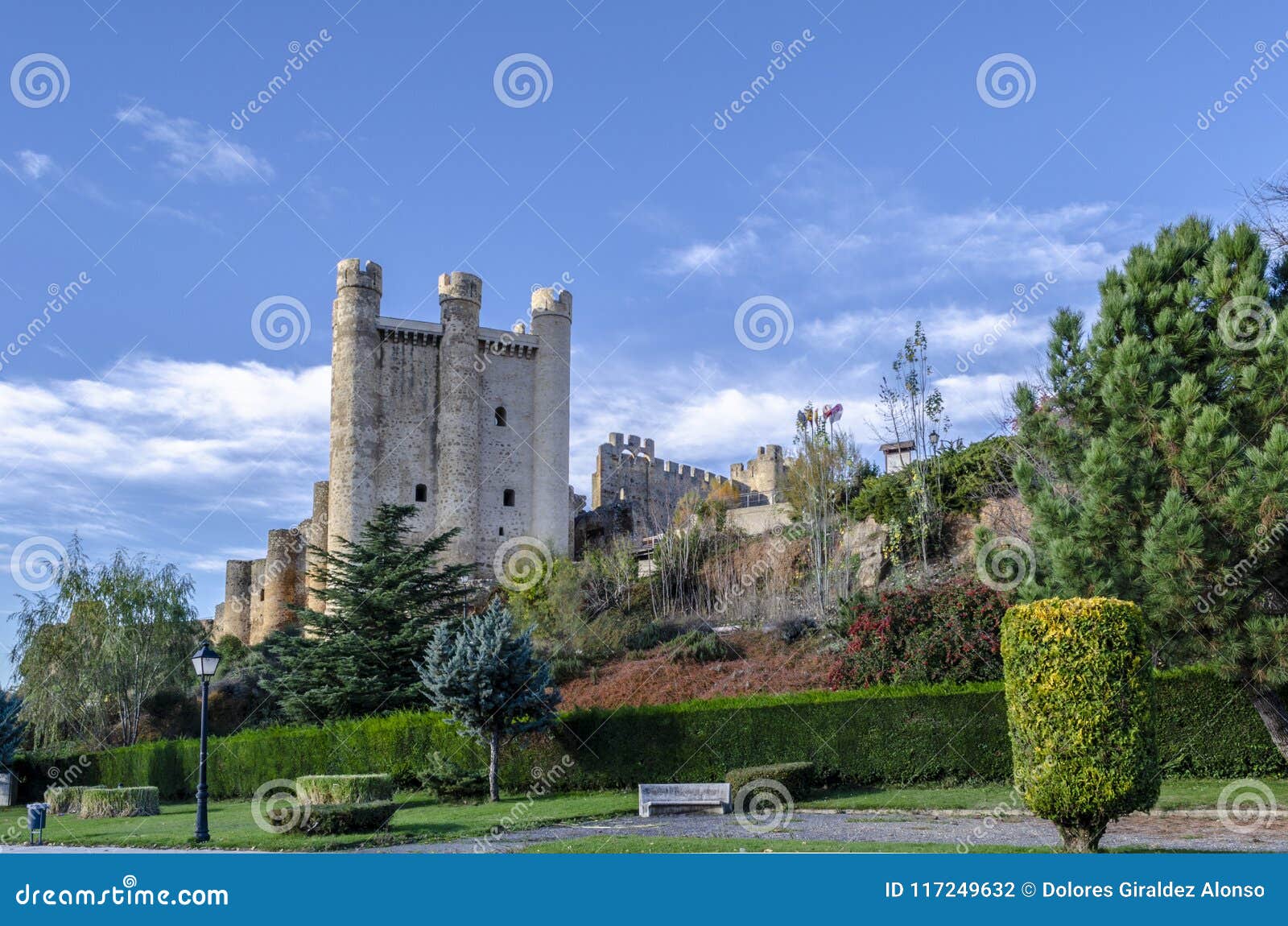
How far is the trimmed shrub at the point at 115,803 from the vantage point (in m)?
19.8

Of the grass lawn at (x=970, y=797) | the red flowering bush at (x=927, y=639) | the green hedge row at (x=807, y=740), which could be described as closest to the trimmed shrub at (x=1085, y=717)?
the grass lawn at (x=970, y=797)

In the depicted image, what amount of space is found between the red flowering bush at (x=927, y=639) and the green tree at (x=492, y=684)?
229 inches

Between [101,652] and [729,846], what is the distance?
24.5m

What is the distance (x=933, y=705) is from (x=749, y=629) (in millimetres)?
11571

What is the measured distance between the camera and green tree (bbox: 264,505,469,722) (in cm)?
2430

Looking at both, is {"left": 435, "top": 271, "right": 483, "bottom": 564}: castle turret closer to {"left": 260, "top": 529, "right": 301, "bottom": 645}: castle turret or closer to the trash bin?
{"left": 260, "top": 529, "right": 301, "bottom": 645}: castle turret

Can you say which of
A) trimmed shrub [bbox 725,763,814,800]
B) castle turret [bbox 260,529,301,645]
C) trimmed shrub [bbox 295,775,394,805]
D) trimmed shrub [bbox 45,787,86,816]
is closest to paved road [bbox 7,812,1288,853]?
trimmed shrub [bbox 725,763,814,800]

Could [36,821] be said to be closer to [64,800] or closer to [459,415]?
[64,800]

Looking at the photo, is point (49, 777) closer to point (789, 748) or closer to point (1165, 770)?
point (789, 748)

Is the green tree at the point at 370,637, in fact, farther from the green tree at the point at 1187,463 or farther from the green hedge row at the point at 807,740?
the green tree at the point at 1187,463

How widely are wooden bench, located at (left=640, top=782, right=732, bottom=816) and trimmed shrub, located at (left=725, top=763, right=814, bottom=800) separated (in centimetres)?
53

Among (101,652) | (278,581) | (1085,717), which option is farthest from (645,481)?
(1085,717)

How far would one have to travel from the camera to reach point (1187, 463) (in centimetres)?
1395

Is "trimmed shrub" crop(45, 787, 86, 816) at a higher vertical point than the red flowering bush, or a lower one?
lower
